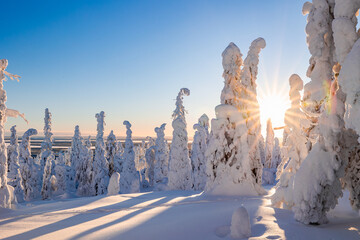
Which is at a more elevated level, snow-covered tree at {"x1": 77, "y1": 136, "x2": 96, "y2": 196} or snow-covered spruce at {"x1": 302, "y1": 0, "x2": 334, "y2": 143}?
snow-covered spruce at {"x1": 302, "y1": 0, "x2": 334, "y2": 143}

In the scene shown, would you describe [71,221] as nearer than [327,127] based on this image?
No

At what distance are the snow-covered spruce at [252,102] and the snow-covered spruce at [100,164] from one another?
26.9 m

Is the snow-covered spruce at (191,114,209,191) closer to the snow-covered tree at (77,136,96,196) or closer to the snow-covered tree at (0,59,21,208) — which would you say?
the snow-covered tree at (77,136,96,196)

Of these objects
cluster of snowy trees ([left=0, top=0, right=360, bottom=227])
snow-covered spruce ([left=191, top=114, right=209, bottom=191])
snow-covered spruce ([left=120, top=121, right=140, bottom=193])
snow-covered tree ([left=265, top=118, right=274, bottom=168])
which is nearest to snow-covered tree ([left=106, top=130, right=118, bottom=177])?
snow-covered spruce ([left=120, top=121, right=140, bottom=193])

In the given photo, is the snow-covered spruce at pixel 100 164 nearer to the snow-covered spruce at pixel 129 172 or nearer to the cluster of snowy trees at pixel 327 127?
the snow-covered spruce at pixel 129 172

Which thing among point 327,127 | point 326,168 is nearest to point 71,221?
point 326,168

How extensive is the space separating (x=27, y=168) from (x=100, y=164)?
10.4 m

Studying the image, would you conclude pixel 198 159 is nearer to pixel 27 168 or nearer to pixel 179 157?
pixel 179 157

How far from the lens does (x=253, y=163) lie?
46.0ft

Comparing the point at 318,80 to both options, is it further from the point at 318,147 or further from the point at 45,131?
the point at 45,131

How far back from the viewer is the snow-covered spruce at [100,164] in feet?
115

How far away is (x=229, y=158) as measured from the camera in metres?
13.3

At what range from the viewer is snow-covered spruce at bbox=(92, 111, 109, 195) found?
115 ft

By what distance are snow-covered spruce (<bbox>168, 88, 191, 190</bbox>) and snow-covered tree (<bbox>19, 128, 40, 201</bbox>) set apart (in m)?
21.2
